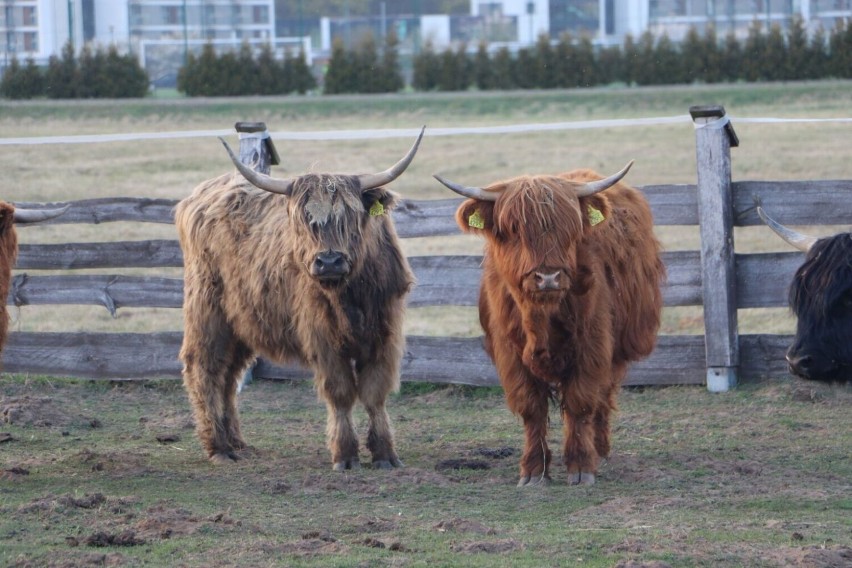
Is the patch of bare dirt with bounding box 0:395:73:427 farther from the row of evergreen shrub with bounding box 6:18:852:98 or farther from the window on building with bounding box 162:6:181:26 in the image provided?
the window on building with bounding box 162:6:181:26

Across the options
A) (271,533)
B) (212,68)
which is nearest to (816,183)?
(271,533)

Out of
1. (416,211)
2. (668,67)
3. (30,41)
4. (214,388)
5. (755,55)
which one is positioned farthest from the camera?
(30,41)

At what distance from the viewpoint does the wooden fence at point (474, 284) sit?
26.3 ft

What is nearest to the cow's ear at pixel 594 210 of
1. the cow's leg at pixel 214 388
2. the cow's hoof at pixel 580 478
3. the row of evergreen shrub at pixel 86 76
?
the cow's hoof at pixel 580 478

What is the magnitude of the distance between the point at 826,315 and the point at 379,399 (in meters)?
2.45

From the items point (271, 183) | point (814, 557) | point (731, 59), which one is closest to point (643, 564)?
point (814, 557)

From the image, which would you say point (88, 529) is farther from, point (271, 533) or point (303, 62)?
point (303, 62)

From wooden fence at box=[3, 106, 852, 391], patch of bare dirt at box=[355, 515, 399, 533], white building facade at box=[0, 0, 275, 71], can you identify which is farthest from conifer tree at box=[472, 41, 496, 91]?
patch of bare dirt at box=[355, 515, 399, 533]

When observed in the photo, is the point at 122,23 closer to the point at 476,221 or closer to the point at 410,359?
the point at 410,359

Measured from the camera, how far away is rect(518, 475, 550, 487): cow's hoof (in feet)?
19.6

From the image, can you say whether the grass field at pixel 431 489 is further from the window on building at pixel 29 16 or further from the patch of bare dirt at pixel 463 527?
the window on building at pixel 29 16

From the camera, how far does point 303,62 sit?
1321 inches

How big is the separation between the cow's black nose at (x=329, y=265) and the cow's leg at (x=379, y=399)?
65cm

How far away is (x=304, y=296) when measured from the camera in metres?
6.60
